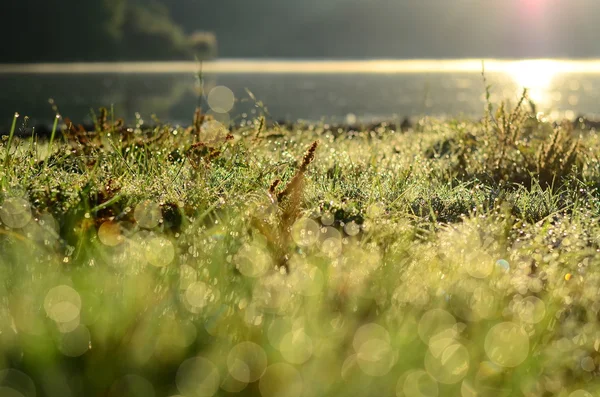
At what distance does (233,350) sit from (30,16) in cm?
8022

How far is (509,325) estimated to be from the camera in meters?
2.21

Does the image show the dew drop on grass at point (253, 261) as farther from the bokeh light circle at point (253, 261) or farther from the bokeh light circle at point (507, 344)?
the bokeh light circle at point (507, 344)

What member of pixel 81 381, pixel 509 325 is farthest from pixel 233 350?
pixel 509 325

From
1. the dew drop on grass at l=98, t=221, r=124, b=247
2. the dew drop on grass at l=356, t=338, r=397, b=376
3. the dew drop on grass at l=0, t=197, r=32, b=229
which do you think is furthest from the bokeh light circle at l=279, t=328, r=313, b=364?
the dew drop on grass at l=0, t=197, r=32, b=229

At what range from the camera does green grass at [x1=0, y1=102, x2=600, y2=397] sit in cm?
191

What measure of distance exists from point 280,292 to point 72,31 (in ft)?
255

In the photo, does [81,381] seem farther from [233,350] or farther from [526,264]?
[526,264]

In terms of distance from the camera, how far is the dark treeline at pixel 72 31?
70312 mm

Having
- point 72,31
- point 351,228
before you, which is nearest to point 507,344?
point 351,228

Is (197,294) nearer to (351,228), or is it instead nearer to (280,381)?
(280,381)

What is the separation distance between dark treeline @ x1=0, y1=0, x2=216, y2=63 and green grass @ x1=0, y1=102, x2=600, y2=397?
2648 inches

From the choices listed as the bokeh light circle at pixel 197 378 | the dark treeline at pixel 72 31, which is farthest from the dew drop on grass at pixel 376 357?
the dark treeline at pixel 72 31

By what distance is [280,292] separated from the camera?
2.33 m

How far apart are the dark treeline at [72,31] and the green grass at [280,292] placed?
67.3 metres
